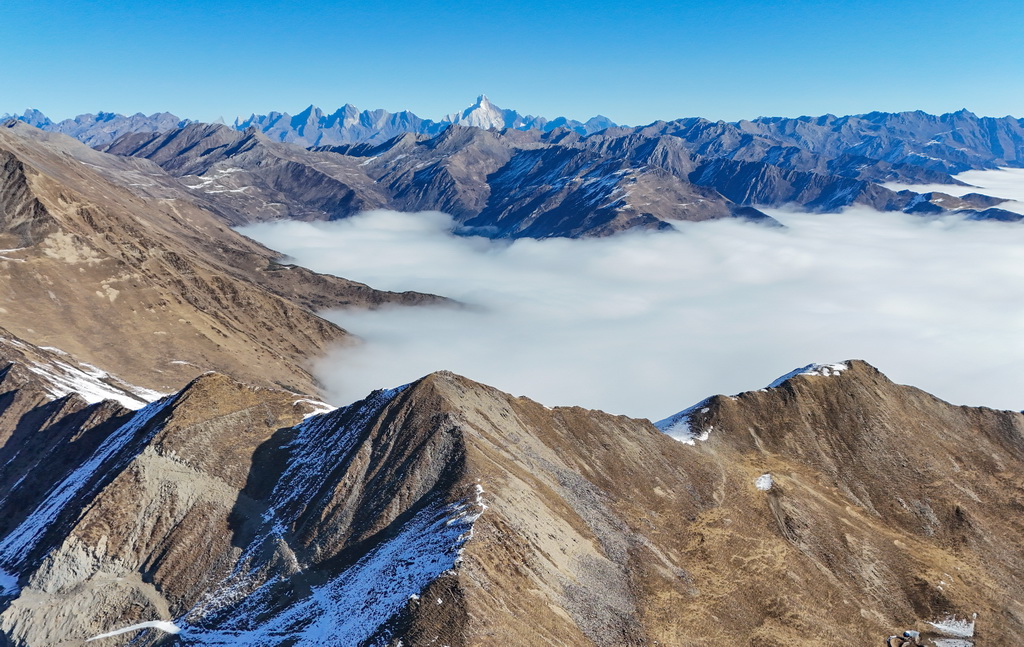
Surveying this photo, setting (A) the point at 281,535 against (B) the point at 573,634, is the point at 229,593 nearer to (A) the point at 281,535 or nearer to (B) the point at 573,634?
(A) the point at 281,535

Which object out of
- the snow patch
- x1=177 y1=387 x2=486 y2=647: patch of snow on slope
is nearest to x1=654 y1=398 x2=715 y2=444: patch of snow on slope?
x1=177 y1=387 x2=486 y2=647: patch of snow on slope

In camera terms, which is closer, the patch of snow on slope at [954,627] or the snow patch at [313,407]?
the patch of snow on slope at [954,627]

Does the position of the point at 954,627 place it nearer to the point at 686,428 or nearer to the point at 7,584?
the point at 686,428

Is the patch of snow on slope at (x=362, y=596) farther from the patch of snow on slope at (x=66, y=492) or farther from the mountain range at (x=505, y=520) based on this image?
the patch of snow on slope at (x=66, y=492)

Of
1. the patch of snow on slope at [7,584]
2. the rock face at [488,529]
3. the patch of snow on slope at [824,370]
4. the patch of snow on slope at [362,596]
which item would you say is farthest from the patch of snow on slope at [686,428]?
the patch of snow on slope at [7,584]

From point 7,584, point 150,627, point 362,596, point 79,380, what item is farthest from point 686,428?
point 79,380

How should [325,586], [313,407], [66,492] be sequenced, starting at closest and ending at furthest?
[325,586]
[66,492]
[313,407]

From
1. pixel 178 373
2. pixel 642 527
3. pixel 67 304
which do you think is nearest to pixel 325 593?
pixel 642 527
